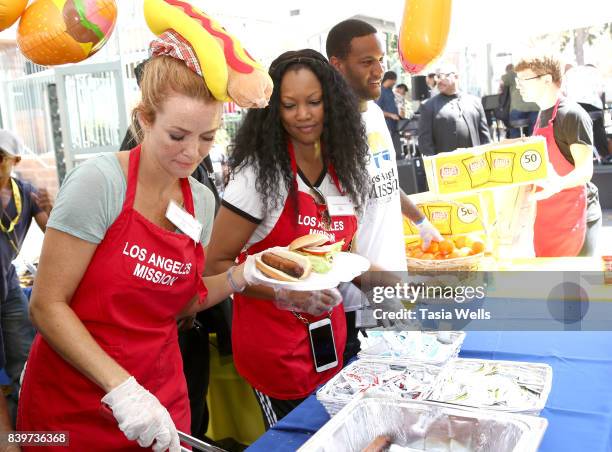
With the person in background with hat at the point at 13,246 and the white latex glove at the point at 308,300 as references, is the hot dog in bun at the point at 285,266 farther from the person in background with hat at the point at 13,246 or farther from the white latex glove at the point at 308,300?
the person in background with hat at the point at 13,246

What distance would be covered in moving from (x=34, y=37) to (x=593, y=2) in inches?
145

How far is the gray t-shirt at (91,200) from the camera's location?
1.21m

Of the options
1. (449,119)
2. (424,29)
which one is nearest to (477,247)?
(424,29)

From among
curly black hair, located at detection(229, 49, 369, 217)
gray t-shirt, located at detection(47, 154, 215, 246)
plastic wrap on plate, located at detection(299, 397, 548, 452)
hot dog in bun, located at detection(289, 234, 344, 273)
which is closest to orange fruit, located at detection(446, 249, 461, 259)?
curly black hair, located at detection(229, 49, 369, 217)

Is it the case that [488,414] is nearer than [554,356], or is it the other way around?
[488,414]

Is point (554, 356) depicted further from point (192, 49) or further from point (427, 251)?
point (192, 49)

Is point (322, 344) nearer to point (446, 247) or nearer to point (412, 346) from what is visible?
point (412, 346)

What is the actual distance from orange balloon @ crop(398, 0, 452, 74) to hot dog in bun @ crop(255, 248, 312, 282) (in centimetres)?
116

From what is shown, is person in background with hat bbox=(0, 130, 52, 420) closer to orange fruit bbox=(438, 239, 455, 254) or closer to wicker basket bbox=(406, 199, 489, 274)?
wicker basket bbox=(406, 199, 489, 274)

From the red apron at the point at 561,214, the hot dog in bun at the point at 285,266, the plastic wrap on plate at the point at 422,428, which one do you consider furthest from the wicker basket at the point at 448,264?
the plastic wrap on plate at the point at 422,428

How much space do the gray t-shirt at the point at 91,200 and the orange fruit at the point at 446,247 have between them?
Result: 1888 millimetres

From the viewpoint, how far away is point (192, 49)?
4.08 ft

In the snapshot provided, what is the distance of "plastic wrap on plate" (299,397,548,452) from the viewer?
1.21m

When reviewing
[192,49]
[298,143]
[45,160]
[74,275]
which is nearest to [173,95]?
[192,49]
